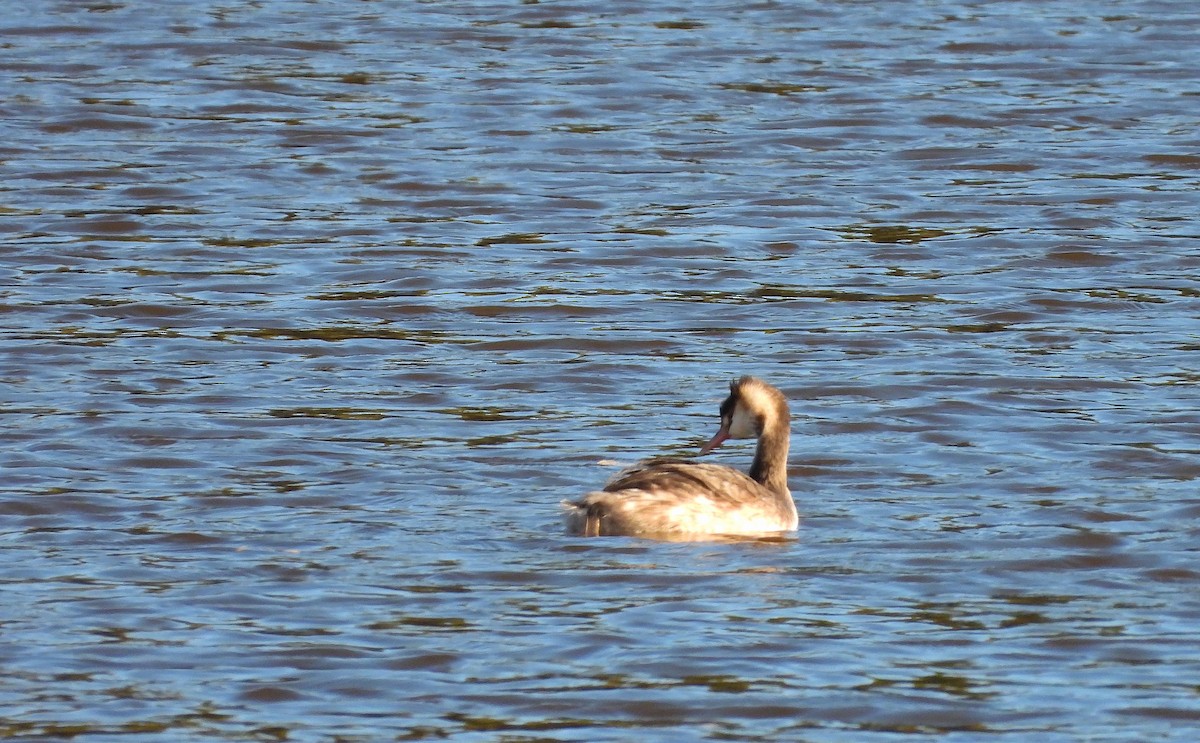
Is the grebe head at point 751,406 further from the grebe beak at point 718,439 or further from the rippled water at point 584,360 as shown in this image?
the rippled water at point 584,360

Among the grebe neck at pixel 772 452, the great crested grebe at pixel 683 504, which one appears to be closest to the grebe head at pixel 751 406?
the grebe neck at pixel 772 452

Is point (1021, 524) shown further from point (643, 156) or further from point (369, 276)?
point (643, 156)

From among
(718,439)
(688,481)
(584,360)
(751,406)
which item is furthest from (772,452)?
(584,360)

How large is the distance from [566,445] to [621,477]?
4.42ft

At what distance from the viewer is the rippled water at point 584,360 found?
7.29m

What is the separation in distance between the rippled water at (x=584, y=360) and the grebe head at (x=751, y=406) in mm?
454

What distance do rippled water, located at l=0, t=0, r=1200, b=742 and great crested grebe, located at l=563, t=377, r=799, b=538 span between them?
12cm

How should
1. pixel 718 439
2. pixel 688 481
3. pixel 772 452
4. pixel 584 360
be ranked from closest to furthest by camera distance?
pixel 688 481
pixel 772 452
pixel 718 439
pixel 584 360

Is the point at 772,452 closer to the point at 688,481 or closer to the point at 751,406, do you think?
the point at 751,406

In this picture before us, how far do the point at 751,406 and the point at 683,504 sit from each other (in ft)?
2.56

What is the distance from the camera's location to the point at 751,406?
946 cm

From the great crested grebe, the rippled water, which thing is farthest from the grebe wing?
the rippled water

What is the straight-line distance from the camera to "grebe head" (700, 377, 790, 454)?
9.44m

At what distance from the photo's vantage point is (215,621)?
766 centimetres
